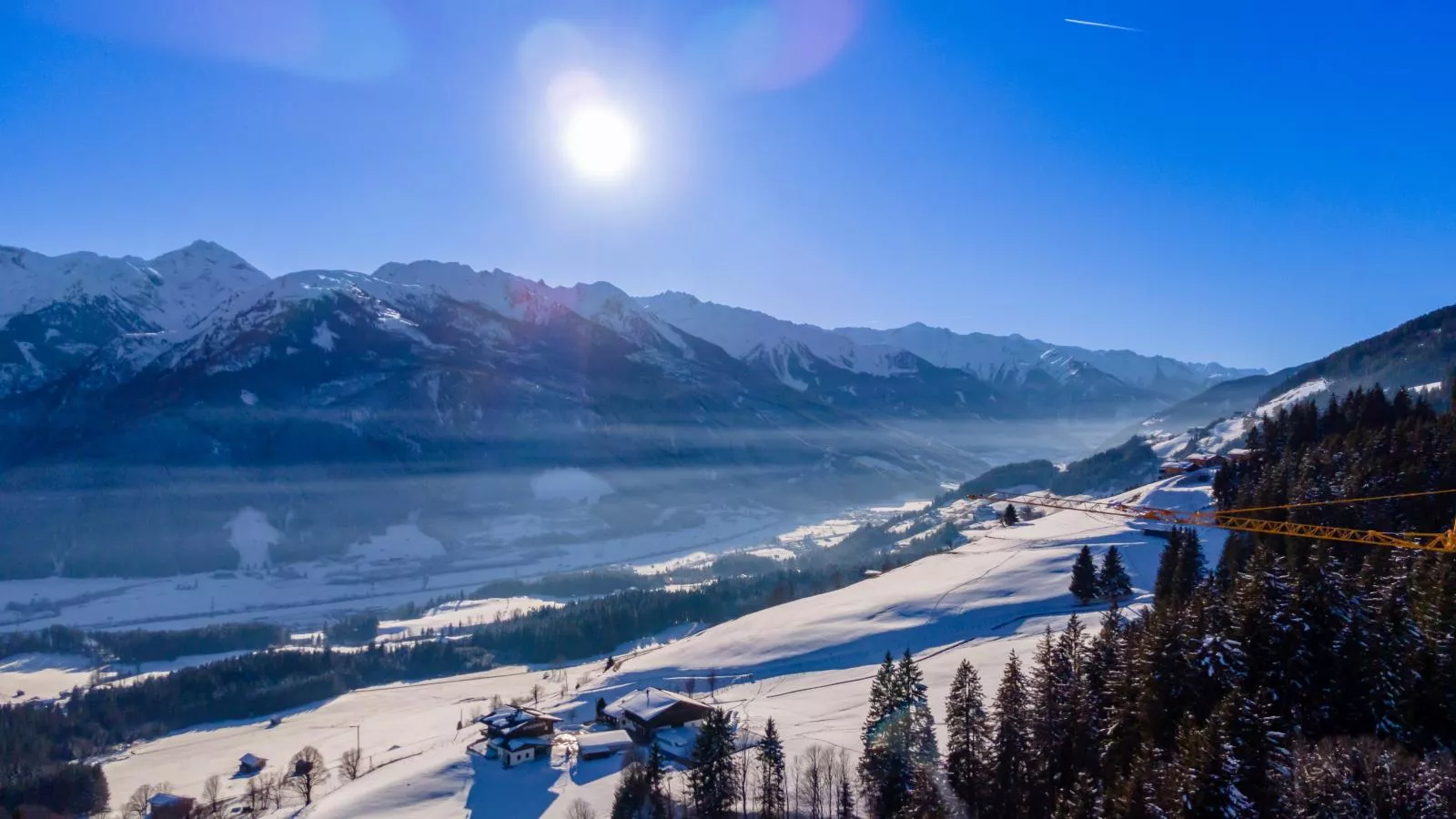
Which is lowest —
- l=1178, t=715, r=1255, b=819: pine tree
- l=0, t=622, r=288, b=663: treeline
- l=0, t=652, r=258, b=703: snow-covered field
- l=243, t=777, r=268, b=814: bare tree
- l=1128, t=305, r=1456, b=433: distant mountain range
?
l=0, t=652, r=258, b=703: snow-covered field

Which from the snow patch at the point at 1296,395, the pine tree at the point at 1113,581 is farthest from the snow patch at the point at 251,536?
the snow patch at the point at 1296,395

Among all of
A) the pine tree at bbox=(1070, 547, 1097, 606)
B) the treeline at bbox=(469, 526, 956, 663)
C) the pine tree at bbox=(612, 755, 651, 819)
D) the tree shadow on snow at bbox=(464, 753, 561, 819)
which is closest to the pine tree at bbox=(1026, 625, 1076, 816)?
the pine tree at bbox=(612, 755, 651, 819)

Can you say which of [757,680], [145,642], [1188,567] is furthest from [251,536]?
[1188,567]

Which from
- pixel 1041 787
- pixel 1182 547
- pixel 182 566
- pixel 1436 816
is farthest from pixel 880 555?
pixel 182 566

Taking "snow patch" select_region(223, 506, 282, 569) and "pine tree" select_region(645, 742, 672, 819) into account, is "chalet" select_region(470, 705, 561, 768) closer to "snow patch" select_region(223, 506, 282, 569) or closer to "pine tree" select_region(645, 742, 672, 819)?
"pine tree" select_region(645, 742, 672, 819)

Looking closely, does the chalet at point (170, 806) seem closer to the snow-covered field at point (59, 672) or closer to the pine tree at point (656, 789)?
the pine tree at point (656, 789)
